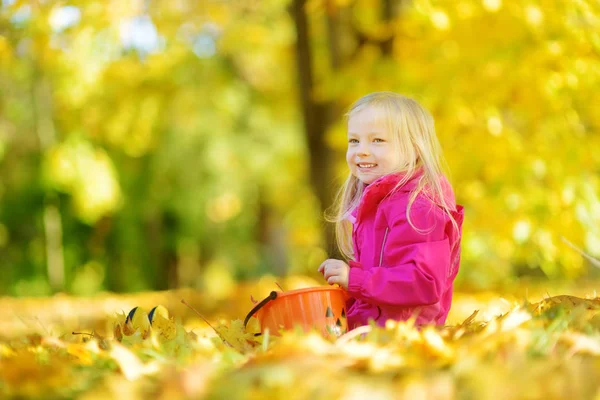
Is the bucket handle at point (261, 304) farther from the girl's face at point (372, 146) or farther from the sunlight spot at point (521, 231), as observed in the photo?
the sunlight spot at point (521, 231)

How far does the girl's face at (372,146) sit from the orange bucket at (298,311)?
54cm

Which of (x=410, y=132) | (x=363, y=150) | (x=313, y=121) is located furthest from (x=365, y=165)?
(x=313, y=121)

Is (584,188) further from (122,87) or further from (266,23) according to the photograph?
(122,87)

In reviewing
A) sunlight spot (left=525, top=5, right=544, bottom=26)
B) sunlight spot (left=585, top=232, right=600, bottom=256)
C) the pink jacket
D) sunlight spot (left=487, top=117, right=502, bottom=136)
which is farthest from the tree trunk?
the pink jacket

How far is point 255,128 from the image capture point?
1664 centimetres

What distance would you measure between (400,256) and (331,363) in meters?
0.90

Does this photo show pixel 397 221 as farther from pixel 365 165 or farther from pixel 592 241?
pixel 592 241

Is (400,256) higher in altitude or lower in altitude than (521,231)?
higher

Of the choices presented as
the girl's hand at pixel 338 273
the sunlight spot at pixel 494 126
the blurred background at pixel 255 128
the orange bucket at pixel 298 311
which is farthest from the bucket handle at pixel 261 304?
the sunlight spot at pixel 494 126

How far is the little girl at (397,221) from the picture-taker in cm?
205

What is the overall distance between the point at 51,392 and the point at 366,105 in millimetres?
1463

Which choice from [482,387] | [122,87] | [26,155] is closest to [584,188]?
[482,387]

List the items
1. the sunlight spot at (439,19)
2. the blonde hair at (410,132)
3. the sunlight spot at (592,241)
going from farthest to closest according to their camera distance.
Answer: the sunlight spot at (592,241) → the sunlight spot at (439,19) → the blonde hair at (410,132)

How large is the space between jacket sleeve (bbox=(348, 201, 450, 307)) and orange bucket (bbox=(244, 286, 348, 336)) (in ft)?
0.40
